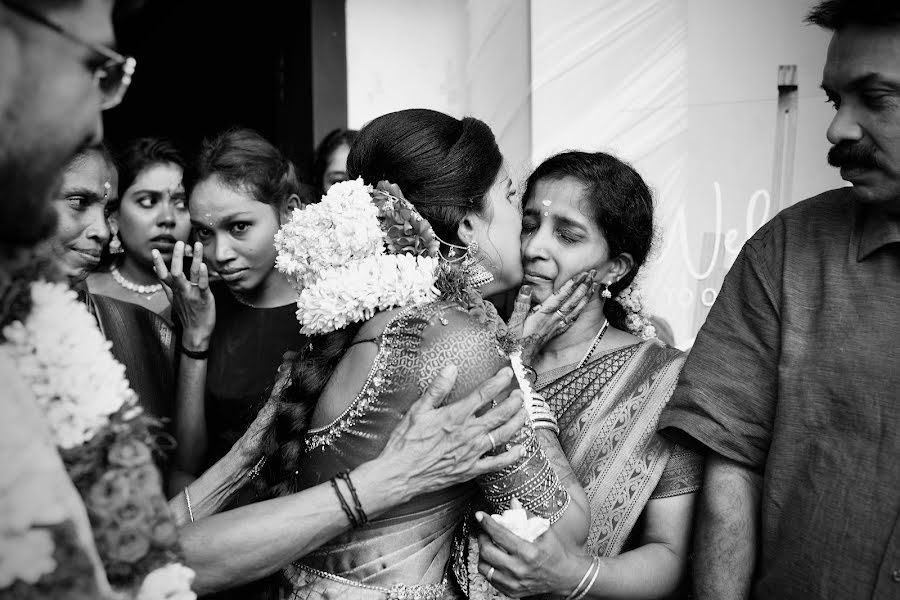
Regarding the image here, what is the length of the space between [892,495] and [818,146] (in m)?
3.15

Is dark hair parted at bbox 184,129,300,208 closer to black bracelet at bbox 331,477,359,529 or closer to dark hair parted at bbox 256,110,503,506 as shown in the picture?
dark hair parted at bbox 256,110,503,506

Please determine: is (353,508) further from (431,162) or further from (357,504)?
(431,162)

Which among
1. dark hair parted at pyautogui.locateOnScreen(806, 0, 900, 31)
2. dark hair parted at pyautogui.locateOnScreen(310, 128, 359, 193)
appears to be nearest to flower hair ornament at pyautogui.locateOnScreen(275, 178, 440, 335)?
dark hair parted at pyautogui.locateOnScreen(806, 0, 900, 31)

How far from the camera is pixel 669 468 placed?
2137 millimetres

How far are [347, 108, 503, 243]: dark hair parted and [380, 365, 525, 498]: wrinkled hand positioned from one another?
0.49m

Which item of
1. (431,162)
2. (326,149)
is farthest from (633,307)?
(326,149)

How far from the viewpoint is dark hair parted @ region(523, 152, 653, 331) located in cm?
252

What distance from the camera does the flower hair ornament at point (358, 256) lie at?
5.81 ft

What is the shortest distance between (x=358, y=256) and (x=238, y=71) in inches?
190

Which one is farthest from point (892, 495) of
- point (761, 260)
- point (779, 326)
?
point (761, 260)

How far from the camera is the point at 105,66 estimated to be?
1158 mm

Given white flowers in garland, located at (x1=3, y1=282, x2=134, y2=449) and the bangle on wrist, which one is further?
the bangle on wrist

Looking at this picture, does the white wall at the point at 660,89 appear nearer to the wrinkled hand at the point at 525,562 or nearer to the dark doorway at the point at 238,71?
the dark doorway at the point at 238,71

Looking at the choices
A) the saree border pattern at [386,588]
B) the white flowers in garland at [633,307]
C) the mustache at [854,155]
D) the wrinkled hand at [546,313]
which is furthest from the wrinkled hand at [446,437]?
the white flowers in garland at [633,307]
